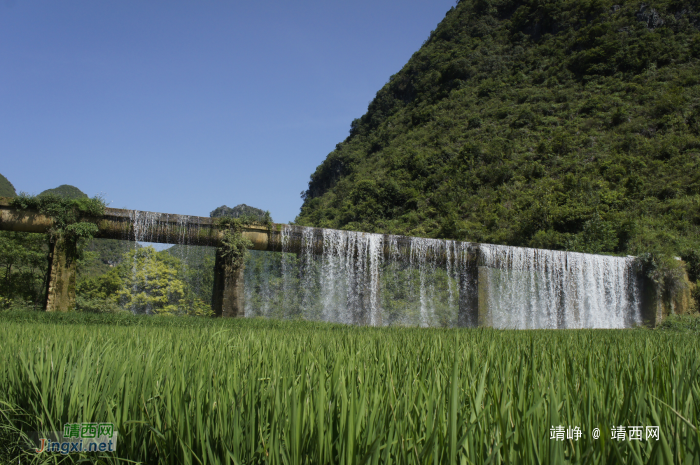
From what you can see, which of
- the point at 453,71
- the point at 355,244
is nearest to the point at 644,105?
the point at 453,71

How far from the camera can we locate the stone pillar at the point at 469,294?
15961 mm

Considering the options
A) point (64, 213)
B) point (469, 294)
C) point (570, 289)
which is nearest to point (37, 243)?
point (64, 213)

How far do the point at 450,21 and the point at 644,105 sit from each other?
3991 centimetres

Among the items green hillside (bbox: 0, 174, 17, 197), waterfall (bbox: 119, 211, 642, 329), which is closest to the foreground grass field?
waterfall (bbox: 119, 211, 642, 329)

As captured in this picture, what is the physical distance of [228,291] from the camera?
13.1 meters

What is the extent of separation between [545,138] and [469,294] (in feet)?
87.4

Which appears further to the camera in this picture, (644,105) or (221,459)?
(644,105)

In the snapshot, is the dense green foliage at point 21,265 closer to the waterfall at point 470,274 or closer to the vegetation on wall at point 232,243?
the waterfall at point 470,274

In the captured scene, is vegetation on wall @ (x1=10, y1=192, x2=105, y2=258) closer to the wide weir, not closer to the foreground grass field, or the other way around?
the wide weir

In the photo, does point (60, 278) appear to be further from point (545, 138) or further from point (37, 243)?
point (545, 138)

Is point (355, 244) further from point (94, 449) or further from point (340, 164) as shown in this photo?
point (340, 164)

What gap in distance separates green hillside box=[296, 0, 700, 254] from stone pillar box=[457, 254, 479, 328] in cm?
889

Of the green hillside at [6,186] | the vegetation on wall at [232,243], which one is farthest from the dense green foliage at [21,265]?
the green hillside at [6,186]

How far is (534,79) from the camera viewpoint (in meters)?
46.9
